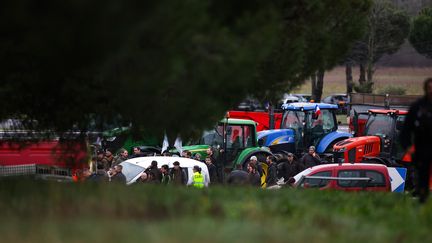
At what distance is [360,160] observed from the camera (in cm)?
2881

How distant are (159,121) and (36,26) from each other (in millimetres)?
3192

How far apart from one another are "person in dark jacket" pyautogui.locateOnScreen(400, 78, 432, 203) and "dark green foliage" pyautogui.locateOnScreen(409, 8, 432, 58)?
5455cm

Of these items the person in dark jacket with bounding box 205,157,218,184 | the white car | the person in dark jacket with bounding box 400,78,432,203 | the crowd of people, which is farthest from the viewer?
the person in dark jacket with bounding box 205,157,218,184

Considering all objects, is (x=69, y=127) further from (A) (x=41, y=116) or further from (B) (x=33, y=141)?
(B) (x=33, y=141)

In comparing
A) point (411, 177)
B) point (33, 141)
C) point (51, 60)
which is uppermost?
point (51, 60)

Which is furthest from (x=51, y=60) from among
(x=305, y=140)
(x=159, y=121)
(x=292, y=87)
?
(x=305, y=140)

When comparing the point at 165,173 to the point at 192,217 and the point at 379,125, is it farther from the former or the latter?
the point at 192,217

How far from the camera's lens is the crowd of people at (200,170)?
71.5ft

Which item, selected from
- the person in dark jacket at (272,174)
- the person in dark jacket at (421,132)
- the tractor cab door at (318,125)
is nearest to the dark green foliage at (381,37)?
the tractor cab door at (318,125)

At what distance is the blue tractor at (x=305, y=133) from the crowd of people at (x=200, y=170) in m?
2.77

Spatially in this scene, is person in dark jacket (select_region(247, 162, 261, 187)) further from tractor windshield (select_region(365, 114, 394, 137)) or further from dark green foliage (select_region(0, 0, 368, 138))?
dark green foliage (select_region(0, 0, 368, 138))

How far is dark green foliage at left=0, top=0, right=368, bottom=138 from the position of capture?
7695 millimetres

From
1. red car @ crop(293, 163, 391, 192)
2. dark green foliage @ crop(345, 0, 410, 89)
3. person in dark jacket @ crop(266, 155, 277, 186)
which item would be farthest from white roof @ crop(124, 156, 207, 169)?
dark green foliage @ crop(345, 0, 410, 89)

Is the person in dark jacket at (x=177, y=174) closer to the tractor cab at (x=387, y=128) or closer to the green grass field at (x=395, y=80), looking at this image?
the tractor cab at (x=387, y=128)
